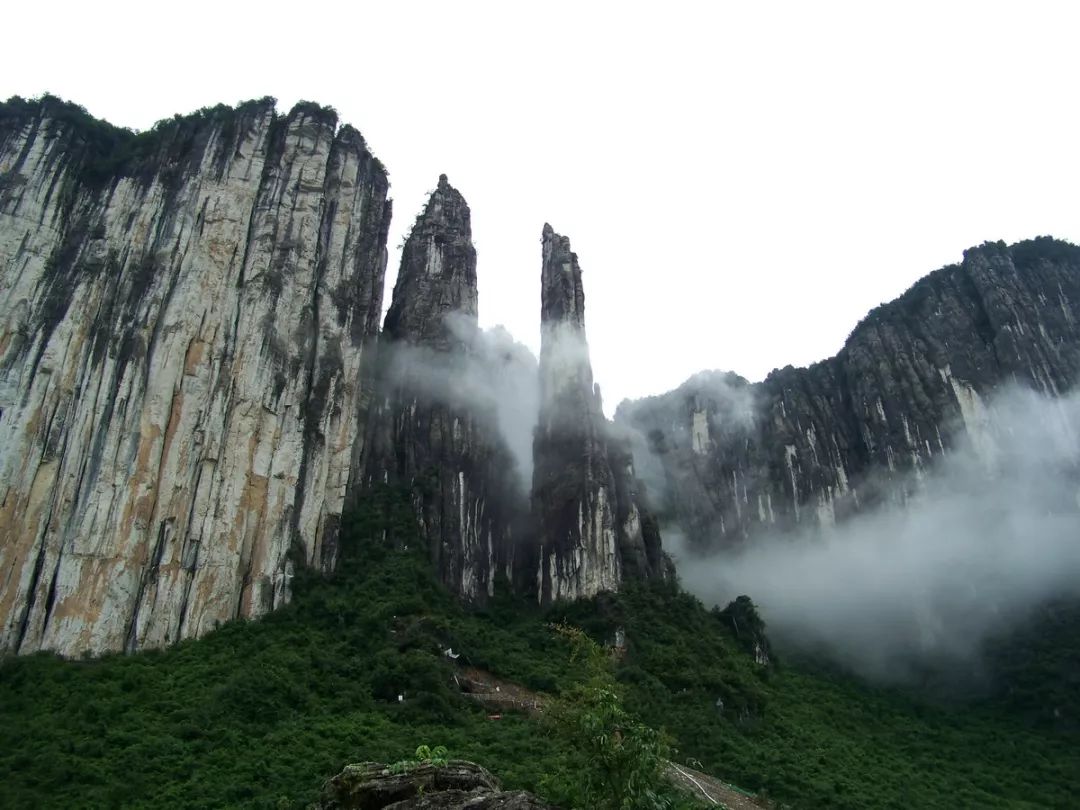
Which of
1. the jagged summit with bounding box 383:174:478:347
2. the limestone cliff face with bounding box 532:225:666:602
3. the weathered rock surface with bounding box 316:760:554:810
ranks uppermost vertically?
the jagged summit with bounding box 383:174:478:347

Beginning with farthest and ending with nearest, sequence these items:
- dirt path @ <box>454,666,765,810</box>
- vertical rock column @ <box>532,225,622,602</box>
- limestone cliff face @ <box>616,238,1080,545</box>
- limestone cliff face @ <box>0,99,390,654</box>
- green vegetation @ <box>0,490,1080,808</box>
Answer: limestone cliff face @ <box>616,238,1080,545</box>
vertical rock column @ <box>532,225,622,602</box>
limestone cliff face @ <box>0,99,390,654</box>
dirt path @ <box>454,666,765,810</box>
green vegetation @ <box>0,490,1080,808</box>

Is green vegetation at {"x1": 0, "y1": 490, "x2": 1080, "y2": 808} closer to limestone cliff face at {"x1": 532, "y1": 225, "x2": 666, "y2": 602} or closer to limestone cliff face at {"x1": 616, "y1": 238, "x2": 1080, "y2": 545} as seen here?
limestone cliff face at {"x1": 532, "y1": 225, "x2": 666, "y2": 602}

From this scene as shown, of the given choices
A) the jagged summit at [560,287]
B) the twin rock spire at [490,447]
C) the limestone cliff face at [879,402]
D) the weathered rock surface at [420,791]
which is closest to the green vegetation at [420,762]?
the weathered rock surface at [420,791]

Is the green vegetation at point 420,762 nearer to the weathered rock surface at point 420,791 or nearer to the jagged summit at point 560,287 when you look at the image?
the weathered rock surface at point 420,791

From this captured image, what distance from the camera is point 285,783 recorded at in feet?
84.7

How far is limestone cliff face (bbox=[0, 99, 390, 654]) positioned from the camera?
38156mm

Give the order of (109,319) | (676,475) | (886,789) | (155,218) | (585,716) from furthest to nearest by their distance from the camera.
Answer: (676,475) → (155,218) → (109,319) → (886,789) → (585,716)

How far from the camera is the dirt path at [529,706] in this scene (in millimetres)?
28406

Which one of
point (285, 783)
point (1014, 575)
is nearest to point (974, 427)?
point (1014, 575)

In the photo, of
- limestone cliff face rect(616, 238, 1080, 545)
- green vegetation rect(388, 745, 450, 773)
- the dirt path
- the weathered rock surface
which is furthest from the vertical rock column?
the weathered rock surface

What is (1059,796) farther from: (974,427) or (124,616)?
(124,616)

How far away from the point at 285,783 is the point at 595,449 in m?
31.3

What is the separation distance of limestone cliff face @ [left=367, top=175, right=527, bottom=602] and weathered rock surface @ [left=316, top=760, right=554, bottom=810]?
3150 centimetres

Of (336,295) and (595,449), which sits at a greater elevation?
(336,295)
